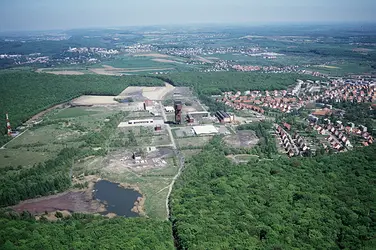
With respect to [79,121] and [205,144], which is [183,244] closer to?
[205,144]

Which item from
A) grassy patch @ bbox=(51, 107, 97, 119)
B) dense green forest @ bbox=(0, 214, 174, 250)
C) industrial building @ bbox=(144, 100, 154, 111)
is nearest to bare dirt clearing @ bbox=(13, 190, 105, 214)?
dense green forest @ bbox=(0, 214, 174, 250)

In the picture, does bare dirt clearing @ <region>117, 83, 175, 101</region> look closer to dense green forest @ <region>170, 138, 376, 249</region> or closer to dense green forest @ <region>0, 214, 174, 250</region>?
dense green forest @ <region>170, 138, 376, 249</region>

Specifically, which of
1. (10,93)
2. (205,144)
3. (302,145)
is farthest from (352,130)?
(10,93)

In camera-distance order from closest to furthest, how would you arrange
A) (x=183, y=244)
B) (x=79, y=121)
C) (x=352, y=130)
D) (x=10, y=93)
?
(x=183, y=244), (x=352, y=130), (x=79, y=121), (x=10, y=93)

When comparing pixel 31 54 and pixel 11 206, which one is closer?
pixel 11 206

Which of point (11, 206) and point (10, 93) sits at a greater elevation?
point (10, 93)

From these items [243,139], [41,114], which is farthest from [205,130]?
[41,114]
